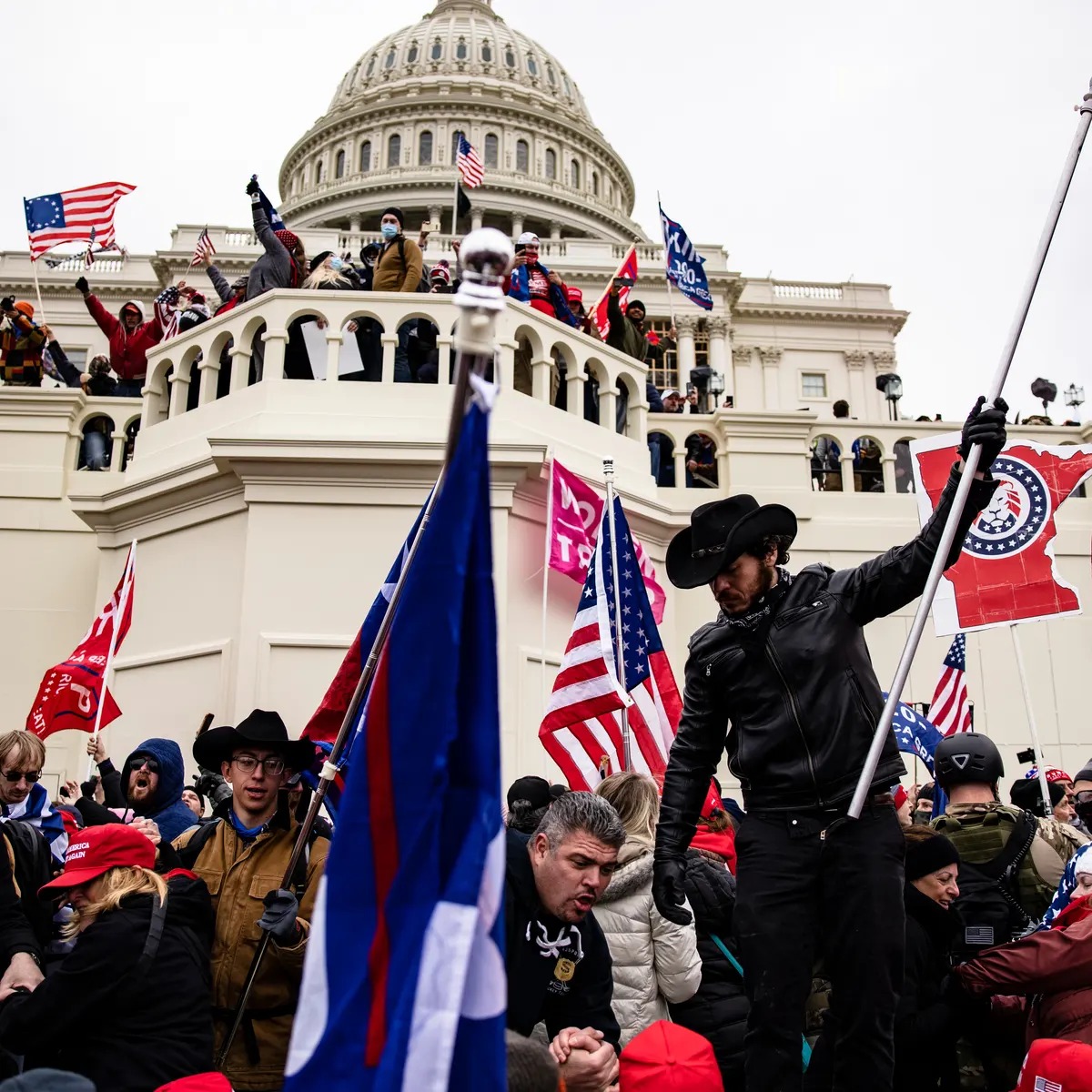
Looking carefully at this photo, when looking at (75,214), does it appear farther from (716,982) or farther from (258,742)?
(716,982)

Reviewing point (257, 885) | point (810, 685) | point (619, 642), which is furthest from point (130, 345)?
point (810, 685)

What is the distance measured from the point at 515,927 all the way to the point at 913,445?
7.79 meters

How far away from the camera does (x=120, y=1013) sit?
3725 millimetres

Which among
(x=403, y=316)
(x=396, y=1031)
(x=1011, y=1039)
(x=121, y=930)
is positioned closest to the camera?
(x=396, y=1031)

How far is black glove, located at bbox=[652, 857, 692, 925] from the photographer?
13.7ft

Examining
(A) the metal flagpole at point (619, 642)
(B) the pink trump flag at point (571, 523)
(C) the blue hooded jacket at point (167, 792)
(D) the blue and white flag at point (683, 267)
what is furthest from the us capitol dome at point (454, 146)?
(C) the blue hooded jacket at point (167, 792)

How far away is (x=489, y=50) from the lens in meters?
82.3

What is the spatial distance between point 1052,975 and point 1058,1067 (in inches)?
39.0

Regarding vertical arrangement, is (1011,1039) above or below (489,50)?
below

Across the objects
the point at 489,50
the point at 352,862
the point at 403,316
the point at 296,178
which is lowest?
the point at 352,862

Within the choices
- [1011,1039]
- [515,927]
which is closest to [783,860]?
[515,927]

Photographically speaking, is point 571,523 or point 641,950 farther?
point 571,523

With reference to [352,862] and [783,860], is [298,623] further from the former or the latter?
[352,862]

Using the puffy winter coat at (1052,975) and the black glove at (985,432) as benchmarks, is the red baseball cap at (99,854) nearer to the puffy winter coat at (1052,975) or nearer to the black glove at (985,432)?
the black glove at (985,432)
